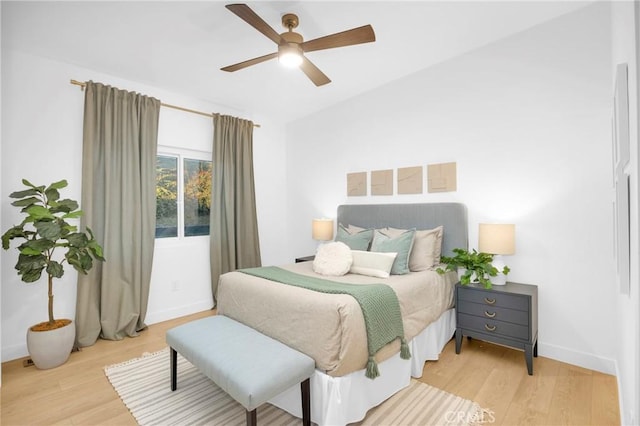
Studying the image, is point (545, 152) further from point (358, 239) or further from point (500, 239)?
point (358, 239)

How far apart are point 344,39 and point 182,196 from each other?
286 cm

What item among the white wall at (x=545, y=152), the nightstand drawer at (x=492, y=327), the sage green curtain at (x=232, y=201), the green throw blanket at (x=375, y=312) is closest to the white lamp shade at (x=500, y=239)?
the white wall at (x=545, y=152)

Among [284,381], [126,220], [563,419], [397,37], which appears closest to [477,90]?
[397,37]

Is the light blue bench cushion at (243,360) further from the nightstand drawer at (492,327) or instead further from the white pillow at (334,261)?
the nightstand drawer at (492,327)

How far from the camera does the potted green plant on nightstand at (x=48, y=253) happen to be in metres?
2.44

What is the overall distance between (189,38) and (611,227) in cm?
376

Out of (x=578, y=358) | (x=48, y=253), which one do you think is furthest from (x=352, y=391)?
(x=48, y=253)

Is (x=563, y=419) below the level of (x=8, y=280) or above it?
below

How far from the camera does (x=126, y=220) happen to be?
3.21m

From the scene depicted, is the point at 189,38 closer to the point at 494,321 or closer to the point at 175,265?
the point at 175,265

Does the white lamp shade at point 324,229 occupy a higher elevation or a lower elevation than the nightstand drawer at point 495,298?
higher

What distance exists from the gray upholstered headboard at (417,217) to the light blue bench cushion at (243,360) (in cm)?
206

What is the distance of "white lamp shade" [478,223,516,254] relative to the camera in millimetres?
2559

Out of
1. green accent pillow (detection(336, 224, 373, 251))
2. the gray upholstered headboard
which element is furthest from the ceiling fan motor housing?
the gray upholstered headboard
